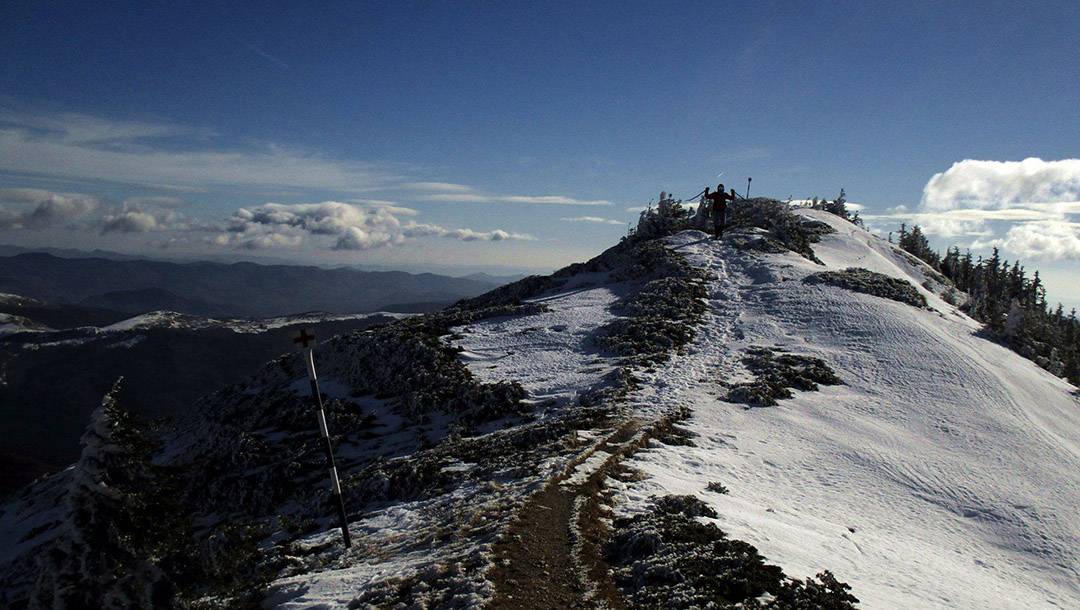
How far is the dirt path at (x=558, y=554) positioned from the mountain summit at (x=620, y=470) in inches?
2.8

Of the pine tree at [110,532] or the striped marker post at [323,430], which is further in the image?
Result: the striped marker post at [323,430]

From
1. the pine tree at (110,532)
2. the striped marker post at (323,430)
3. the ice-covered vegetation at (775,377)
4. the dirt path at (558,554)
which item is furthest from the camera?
the ice-covered vegetation at (775,377)

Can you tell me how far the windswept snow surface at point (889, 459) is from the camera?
1391 cm

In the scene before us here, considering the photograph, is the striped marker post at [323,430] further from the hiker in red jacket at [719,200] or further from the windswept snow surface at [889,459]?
the hiker in red jacket at [719,200]

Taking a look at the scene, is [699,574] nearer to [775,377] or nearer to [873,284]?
[775,377]

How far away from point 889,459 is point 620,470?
38.3ft

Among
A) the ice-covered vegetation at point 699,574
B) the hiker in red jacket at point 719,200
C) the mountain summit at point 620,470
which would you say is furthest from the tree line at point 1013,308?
the ice-covered vegetation at point 699,574

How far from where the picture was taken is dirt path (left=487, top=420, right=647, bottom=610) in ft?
32.0

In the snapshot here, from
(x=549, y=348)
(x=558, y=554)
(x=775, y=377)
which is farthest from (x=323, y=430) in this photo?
(x=775, y=377)

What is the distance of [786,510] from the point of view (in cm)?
1581

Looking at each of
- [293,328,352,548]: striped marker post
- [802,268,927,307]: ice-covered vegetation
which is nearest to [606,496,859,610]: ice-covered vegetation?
[293,328,352,548]: striped marker post

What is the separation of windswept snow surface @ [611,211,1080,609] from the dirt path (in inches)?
49.6

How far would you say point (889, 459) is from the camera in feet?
67.1

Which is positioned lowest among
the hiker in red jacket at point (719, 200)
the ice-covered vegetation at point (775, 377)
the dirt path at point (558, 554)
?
the dirt path at point (558, 554)
